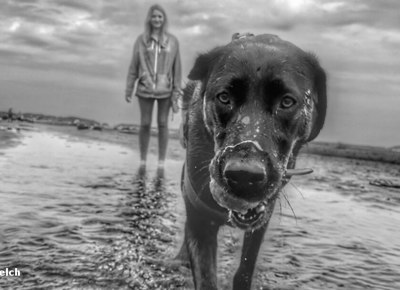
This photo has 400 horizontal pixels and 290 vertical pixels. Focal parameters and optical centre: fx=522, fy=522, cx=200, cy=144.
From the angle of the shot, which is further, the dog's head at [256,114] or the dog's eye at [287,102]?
the dog's eye at [287,102]

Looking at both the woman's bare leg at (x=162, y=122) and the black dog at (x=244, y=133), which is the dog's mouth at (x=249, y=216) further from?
the woman's bare leg at (x=162, y=122)

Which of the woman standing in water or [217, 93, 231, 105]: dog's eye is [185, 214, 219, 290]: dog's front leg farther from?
the woman standing in water

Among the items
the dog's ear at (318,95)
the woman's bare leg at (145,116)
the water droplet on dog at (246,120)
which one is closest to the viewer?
the water droplet on dog at (246,120)

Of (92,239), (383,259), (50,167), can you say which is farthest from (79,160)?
(383,259)

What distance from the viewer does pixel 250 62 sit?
128 inches

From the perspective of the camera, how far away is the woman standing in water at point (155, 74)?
385 inches

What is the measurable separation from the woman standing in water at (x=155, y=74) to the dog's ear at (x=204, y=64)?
5933 millimetres

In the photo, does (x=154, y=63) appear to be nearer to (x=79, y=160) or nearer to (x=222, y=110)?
(x=79, y=160)

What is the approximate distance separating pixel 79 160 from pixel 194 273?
809cm

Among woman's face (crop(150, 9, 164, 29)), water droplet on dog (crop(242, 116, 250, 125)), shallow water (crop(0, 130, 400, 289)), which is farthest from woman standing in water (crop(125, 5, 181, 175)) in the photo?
water droplet on dog (crop(242, 116, 250, 125))

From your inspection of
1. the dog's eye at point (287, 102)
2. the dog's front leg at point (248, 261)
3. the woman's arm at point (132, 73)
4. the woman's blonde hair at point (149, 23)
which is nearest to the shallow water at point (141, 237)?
the dog's front leg at point (248, 261)

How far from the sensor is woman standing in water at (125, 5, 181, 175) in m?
9.77

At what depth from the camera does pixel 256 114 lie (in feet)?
10.1

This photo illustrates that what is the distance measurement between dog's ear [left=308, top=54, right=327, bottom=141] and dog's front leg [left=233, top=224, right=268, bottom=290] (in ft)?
2.60
